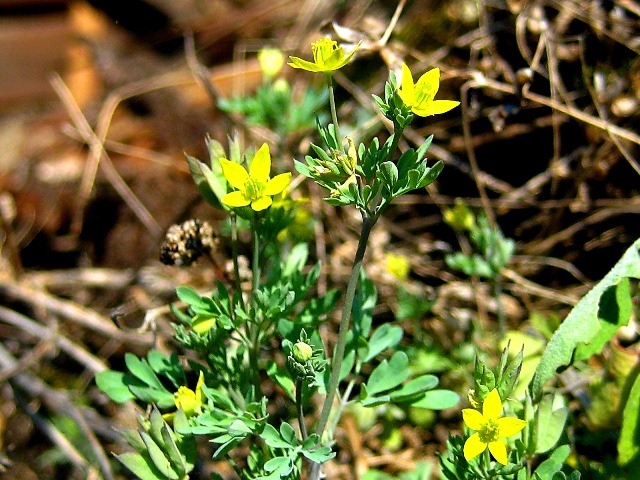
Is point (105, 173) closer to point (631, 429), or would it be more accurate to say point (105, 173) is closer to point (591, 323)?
point (591, 323)

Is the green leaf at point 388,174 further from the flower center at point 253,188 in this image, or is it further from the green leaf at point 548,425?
the green leaf at point 548,425

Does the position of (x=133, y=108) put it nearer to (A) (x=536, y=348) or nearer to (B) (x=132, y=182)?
(B) (x=132, y=182)

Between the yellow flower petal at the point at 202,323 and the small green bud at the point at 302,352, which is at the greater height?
the small green bud at the point at 302,352

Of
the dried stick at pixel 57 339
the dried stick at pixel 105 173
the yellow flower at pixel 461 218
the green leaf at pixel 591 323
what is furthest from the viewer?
the dried stick at pixel 105 173

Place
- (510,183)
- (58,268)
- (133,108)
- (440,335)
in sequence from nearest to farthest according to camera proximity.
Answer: (440,335) < (510,183) < (58,268) < (133,108)

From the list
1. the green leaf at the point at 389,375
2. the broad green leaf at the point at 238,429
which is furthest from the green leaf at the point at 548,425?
the broad green leaf at the point at 238,429

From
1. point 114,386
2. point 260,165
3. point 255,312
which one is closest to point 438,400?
point 255,312

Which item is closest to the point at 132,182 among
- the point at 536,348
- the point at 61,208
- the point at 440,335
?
the point at 61,208

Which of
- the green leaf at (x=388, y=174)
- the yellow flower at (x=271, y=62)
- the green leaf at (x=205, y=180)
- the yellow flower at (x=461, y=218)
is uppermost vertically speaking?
the yellow flower at (x=271, y=62)
